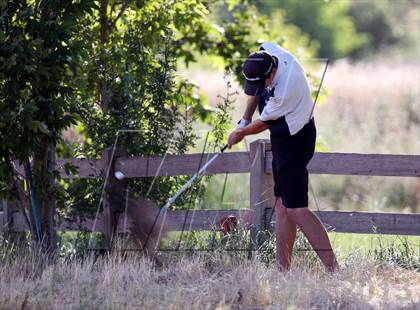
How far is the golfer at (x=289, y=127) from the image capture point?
7.51 metres

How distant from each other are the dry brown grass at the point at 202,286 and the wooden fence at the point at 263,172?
2.66ft

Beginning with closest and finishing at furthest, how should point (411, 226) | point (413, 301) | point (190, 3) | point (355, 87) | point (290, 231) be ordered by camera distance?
point (413, 301)
point (290, 231)
point (411, 226)
point (190, 3)
point (355, 87)

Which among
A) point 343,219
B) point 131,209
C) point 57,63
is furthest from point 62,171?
point 343,219

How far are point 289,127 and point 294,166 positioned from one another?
1.02 feet

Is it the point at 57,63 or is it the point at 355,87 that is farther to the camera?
the point at 355,87

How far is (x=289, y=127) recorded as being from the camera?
24.7 ft

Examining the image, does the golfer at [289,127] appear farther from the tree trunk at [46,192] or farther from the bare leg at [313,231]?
the tree trunk at [46,192]

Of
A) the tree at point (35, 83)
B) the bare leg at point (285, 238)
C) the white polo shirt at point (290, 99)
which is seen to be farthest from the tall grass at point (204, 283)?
the white polo shirt at point (290, 99)

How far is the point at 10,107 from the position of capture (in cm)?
784

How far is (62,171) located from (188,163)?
140 centimetres

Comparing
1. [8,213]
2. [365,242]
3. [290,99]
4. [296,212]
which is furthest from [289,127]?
[365,242]

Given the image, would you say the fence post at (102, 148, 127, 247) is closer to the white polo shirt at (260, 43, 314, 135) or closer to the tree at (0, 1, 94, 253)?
the tree at (0, 1, 94, 253)

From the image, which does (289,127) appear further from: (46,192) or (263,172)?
(46,192)

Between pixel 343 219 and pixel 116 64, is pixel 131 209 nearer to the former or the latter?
pixel 116 64
